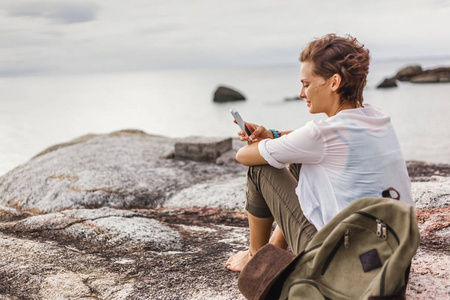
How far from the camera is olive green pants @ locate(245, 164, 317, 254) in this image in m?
2.40

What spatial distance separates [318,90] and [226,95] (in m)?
32.7

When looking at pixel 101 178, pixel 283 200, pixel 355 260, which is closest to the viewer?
pixel 355 260

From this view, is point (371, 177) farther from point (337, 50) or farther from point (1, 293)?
point (1, 293)

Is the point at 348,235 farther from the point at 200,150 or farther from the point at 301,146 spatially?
the point at 200,150

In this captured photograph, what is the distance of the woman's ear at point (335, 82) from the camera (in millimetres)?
2242

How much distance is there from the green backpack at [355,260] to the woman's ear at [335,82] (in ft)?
2.10

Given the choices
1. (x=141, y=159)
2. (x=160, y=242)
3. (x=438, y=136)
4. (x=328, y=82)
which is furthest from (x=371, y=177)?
(x=438, y=136)

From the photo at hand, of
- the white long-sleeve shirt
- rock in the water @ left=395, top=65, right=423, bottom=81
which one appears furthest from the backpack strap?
rock in the water @ left=395, top=65, right=423, bottom=81

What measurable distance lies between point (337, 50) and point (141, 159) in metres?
5.17

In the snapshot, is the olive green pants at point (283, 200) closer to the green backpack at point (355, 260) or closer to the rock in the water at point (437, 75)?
the green backpack at point (355, 260)

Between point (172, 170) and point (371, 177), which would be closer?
point (371, 177)

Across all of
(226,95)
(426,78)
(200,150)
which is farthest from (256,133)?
(426,78)

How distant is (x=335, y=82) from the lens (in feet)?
7.43

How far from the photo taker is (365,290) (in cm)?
185
